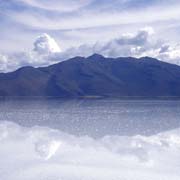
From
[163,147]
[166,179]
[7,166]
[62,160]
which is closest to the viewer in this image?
[166,179]

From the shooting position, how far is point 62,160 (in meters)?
32.1

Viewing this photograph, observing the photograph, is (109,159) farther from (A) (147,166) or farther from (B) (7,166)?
(B) (7,166)

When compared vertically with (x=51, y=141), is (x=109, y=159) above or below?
below

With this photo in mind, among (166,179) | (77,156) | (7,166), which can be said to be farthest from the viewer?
(77,156)

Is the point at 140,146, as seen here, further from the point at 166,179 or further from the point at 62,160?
the point at 166,179

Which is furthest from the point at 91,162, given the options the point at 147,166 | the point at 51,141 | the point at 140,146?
the point at 51,141

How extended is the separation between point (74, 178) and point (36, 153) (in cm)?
1100

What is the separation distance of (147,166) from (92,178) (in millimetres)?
5804

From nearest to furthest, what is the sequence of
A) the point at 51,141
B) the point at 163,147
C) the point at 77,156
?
the point at 77,156 → the point at 163,147 → the point at 51,141

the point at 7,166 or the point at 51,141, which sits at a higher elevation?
the point at 51,141

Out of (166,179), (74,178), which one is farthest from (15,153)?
(166,179)

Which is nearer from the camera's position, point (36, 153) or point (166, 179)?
point (166, 179)

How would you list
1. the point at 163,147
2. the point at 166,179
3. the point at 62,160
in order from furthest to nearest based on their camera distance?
the point at 163,147 → the point at 62,160 → the point at 166,179

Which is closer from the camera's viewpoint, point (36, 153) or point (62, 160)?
point (62, 160)
